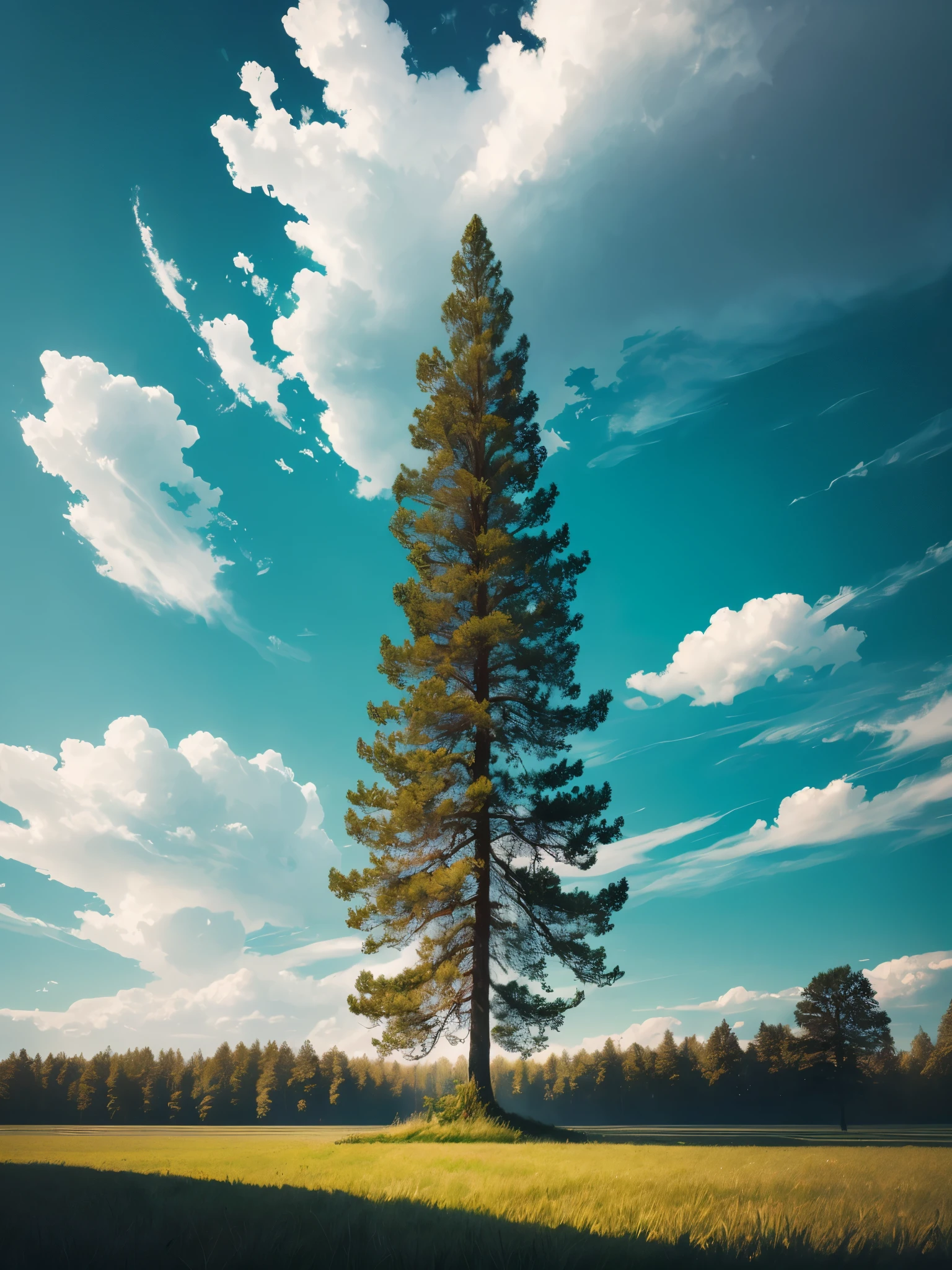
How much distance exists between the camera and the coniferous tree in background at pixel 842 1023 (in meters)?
35.7

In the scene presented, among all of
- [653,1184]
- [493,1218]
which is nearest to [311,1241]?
[493,1218]

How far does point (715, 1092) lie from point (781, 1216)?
76.0m

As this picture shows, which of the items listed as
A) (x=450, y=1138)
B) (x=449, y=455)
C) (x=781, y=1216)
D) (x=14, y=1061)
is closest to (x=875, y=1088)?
(x=450, y=1138)

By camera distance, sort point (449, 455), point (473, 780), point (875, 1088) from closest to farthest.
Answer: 1. point (473, 780)
2. point (449, 455)
3. point (875, 1088)

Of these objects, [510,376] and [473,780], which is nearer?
[473,780]

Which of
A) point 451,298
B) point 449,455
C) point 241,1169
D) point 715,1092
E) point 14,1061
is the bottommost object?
point 715,1092

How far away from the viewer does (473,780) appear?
16.1 meters

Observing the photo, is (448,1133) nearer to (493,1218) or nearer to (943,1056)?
(493,1218)

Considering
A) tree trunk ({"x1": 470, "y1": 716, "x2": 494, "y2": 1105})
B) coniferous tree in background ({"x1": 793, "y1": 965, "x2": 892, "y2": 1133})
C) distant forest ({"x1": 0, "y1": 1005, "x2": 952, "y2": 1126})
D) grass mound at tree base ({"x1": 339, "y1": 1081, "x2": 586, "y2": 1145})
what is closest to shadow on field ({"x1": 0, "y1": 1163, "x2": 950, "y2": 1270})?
grass mound at tree base ({"x1": 339, "y1": 1081, "x2": 586, "y2": 1145})

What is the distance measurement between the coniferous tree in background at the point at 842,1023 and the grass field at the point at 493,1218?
3849 centimetres

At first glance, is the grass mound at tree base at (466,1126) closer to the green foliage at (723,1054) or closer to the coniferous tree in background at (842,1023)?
the coniferous tree in background at (842,1023)

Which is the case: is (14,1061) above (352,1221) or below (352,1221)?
below

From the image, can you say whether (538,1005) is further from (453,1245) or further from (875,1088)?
(875,1088)

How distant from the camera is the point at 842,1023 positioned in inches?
1422
